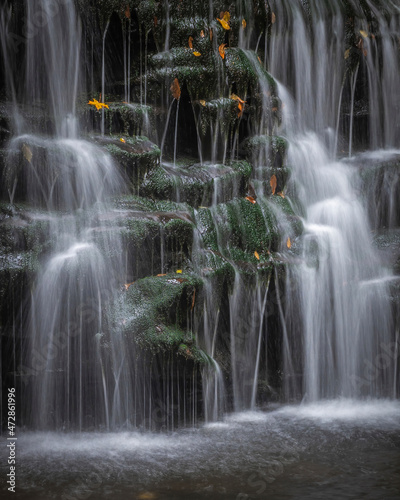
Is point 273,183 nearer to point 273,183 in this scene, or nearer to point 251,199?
point 273,183

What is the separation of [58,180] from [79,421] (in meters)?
2.60

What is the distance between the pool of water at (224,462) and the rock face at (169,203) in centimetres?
44

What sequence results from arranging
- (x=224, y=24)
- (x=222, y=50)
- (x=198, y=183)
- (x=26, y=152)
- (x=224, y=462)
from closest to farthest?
(x=224, y=462)
(x=26, y=152)
(x=198, y=183)
(x=222, y=50)
(x=224, y=24)

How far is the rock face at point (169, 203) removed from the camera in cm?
500

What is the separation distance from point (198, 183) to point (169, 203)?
641mm

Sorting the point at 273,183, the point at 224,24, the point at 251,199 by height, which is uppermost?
the point at 224,24

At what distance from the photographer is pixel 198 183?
22.4ft

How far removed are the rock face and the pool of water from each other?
44 cm

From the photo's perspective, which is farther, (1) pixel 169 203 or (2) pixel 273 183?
(2) pixel 273 183

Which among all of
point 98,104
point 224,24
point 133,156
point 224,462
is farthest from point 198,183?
point 224,462

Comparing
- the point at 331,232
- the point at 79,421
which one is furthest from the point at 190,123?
the point at 79,421

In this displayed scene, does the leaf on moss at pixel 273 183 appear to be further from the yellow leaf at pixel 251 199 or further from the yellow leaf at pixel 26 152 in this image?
the yellow leaf at pixel 26 152

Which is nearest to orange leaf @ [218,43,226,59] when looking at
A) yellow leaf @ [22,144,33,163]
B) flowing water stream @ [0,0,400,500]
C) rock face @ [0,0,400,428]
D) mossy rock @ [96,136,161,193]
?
rock face @ [0,0,400,428]

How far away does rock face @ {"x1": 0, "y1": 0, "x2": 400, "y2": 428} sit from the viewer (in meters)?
5.00
